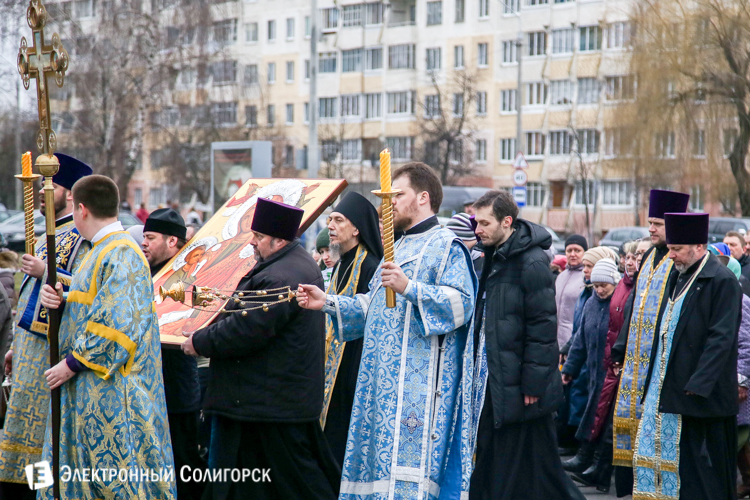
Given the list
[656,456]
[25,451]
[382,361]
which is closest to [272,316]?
[382,361]

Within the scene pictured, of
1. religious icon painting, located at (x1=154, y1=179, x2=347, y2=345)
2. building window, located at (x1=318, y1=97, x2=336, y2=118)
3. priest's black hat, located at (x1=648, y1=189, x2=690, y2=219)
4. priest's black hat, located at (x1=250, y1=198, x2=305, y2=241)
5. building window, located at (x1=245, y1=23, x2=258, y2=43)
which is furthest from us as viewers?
building window, located at (x1=245, y1=23, x2=258, y2=43)

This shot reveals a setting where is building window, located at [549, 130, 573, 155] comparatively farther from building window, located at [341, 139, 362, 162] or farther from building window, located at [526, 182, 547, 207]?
building window, located at [341, 139, 362, 162]

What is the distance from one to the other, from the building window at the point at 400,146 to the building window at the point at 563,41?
30.1ft

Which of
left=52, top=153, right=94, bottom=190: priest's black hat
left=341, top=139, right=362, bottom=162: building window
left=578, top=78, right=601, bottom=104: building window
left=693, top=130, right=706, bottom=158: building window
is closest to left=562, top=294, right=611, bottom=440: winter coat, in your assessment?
left=52, top=153, right=94, bottom=190: priest's black hat

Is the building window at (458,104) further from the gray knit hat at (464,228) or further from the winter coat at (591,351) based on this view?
the winter coat at (591,351)

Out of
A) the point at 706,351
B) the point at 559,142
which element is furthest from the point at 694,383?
the point at 559,142

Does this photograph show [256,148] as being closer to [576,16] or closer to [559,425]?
[559,425]

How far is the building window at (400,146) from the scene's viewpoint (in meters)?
51.8

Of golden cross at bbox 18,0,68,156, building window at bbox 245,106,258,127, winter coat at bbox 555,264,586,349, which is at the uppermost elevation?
building window at bbox 245,106,258,127

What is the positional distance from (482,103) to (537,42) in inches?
176

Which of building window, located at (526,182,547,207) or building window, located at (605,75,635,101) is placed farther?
building window, located at (526,182,547,207)

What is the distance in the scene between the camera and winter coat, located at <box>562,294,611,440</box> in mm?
7992

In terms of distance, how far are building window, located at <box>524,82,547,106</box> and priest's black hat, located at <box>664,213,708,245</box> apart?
45.5m

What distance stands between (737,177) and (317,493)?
26.8m
